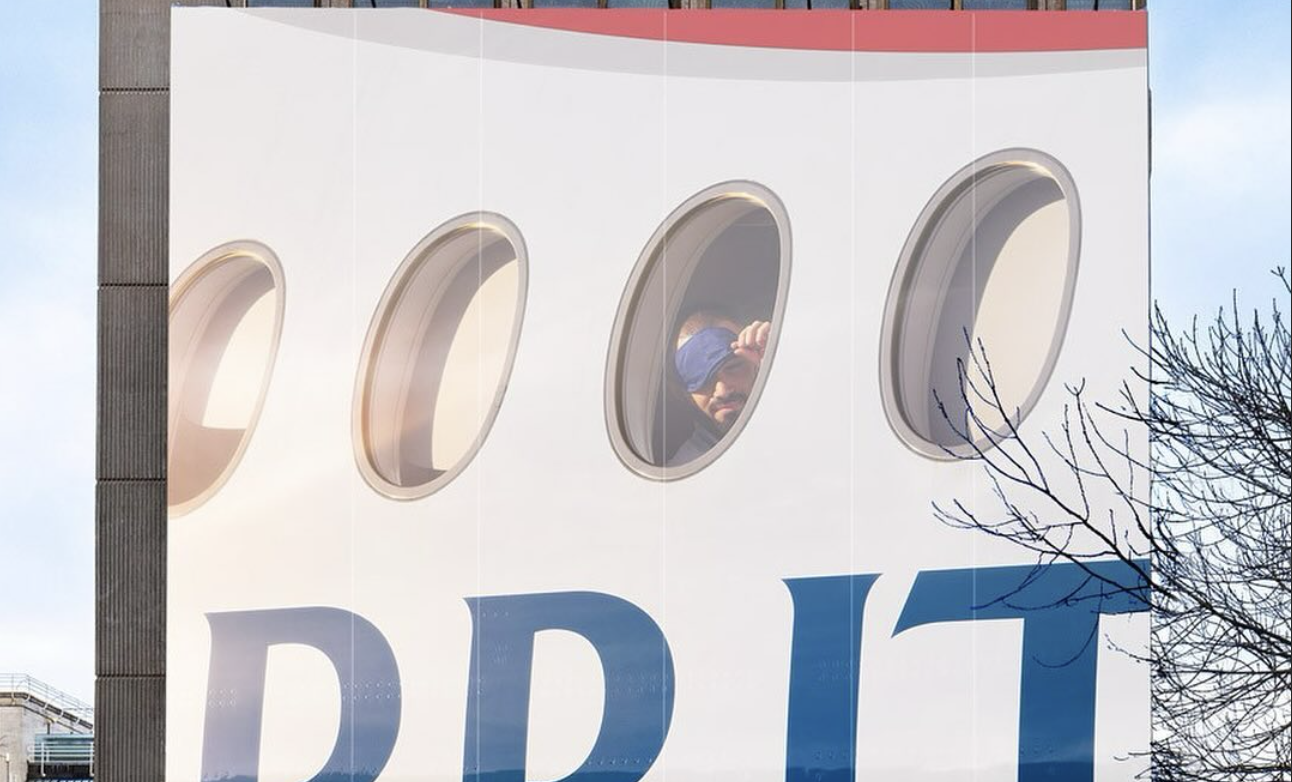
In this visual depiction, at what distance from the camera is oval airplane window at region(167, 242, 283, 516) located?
15656 millimetres

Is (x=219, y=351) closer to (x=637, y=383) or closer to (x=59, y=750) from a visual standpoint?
(x=637, y=383)

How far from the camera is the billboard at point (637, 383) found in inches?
600

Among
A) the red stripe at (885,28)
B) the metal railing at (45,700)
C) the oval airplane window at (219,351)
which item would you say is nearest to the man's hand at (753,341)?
the red stripe at (885,28)

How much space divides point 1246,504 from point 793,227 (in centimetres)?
523

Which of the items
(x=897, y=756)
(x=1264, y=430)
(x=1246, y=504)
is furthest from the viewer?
(x=897, y=756)

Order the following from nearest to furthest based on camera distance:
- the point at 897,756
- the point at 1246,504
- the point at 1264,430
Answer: the point at 1264,430
the point at 1246,504
the point at 897,756

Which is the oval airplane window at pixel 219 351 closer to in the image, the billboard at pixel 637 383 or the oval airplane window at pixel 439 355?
the billboard at pixel 637 383

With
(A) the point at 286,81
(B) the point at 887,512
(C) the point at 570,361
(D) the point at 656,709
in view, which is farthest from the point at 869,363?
(A) the point at 286,81

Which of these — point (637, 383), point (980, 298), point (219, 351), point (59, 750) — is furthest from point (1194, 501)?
point (59, 750)

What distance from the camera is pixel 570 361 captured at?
15609mm

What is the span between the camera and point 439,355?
15.8m

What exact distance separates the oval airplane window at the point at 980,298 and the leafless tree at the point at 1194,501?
0.14 metres

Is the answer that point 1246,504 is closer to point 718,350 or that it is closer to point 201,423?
point 718,350

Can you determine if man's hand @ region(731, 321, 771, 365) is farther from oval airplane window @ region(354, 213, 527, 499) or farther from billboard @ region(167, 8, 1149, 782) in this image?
oval airplane window @ region(354, 213, 527, 499)
